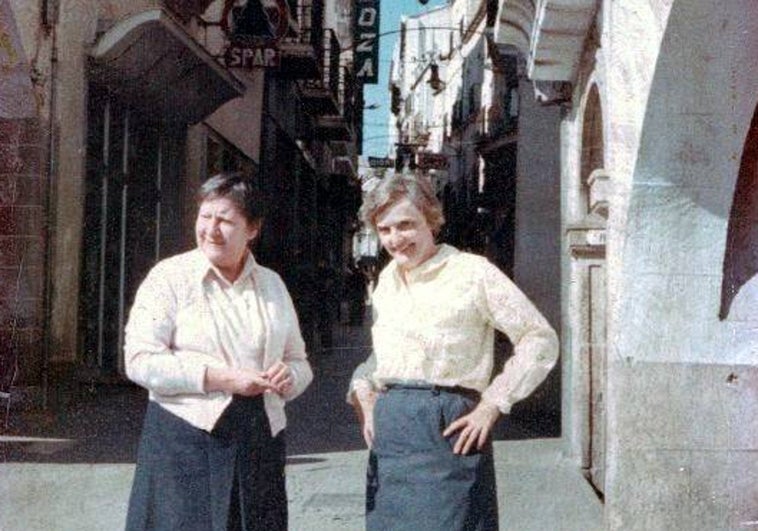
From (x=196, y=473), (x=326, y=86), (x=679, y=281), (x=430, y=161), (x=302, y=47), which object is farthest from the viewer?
(x=430, y=161)

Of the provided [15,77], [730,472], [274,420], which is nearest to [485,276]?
[274,420]

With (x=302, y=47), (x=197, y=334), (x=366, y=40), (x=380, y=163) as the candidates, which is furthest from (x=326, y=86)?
(x=197, y=334)

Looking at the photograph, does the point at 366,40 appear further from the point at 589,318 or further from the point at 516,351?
the point at 516,351

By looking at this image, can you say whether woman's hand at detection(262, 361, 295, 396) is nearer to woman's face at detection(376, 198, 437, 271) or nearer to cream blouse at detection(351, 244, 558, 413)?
cream blouse at detection(351, 244, 558, 413)

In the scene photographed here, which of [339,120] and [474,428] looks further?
[339,120]

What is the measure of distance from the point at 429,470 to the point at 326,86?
72.7ft

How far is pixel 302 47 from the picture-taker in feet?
63.2

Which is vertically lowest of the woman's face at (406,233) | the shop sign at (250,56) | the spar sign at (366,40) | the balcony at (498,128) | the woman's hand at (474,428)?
the woman's hand at (474,428)

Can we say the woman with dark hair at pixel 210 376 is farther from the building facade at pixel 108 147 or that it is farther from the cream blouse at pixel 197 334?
the building facade at pixel 108 147

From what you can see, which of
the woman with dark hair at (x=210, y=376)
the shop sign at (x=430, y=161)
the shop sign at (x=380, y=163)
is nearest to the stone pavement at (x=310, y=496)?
the woman with dark hair at (x=210, y=376)

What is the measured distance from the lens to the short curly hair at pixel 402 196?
3.71 metres

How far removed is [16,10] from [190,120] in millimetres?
5051

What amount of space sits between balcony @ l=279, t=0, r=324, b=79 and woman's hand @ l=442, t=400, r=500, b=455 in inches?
605

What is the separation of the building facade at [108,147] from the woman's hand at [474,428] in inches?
241
